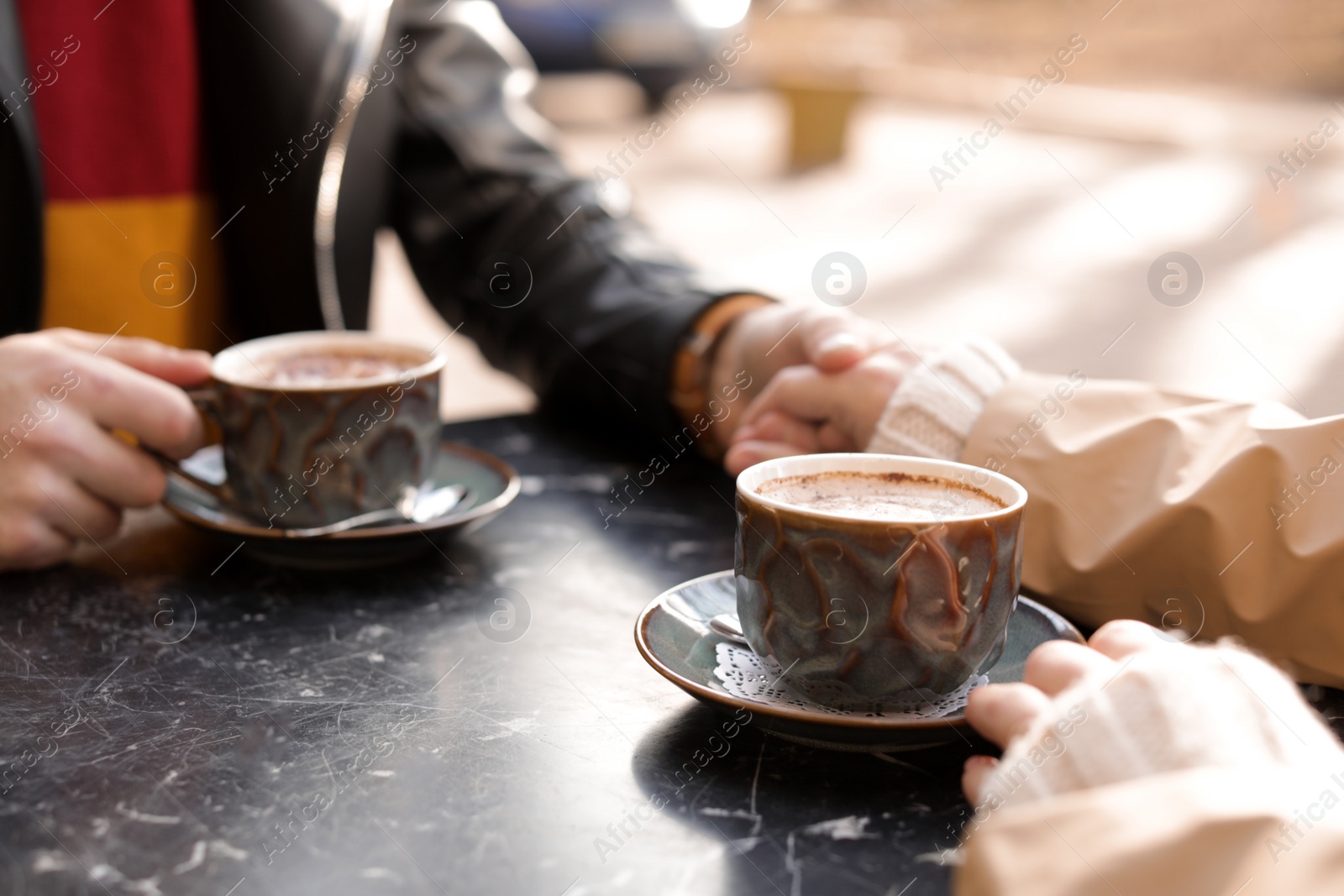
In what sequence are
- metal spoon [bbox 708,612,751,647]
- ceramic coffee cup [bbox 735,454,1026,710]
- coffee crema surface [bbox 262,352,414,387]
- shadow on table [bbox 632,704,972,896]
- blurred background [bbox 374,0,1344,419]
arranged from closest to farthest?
shadow on table [bbox 632,704,972,896]
ceramic coffee cup [bbox 735,454,1026,710]
metal spoon [bbox 708,612,751,647]
coffee crema surface [bbox 262,352,414,387]
blurred background [bbox 374,0,1344,419]

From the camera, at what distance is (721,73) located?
35.2 feet

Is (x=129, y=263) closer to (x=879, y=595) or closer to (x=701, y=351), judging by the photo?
(x=701, y=351)

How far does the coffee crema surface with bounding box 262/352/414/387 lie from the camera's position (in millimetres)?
1232

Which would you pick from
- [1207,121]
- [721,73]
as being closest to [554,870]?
[1207,121]

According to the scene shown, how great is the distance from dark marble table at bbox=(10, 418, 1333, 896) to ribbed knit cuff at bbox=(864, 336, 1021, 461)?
209 millimetres

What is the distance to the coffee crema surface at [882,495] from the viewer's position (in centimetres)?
86

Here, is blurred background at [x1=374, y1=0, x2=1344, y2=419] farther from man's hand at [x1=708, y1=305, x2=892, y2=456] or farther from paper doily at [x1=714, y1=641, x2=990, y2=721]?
paper doily at [x1=714, y1=641, x2=990, y2=721]

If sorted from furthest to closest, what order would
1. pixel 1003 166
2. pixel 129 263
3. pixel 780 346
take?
pixel 1003 166
pixel 129 263
pixel 780 346

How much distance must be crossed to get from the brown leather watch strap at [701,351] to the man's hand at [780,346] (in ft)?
0.04

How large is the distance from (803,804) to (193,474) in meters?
0.74

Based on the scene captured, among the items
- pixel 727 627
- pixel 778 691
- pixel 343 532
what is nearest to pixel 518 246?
pixel 343 532

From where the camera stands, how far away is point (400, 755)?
787 mm

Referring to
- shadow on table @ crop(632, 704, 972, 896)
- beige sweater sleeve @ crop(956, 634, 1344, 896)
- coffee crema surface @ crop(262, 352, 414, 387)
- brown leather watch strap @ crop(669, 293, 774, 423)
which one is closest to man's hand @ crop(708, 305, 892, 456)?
brown leather watch strap @ crop(669, 293, 774, 423)

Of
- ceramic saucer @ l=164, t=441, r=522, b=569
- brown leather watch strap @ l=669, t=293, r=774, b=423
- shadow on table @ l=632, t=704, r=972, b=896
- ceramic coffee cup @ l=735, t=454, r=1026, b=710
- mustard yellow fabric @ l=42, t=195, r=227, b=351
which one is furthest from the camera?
mustard yellow fabric @ l=42, t=195, r=227, b=351
